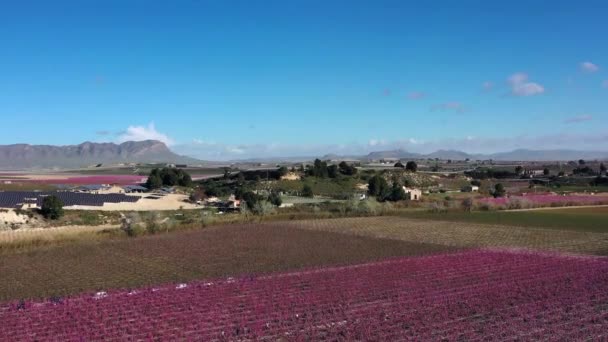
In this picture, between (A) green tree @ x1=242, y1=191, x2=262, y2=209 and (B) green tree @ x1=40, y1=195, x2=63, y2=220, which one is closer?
(B) green tree @ x1=40, y1=195, x2=63, y2=220

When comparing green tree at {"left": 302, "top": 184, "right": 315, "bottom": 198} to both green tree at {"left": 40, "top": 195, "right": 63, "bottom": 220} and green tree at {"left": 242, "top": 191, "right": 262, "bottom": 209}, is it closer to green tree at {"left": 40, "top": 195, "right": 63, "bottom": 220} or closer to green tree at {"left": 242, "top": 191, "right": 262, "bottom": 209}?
green tree at {"left": 242, "top": 191, "right": 262, "bottom": 209}

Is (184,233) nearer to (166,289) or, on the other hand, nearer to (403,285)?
(166,289)

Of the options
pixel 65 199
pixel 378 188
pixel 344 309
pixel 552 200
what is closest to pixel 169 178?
pixel 65 199

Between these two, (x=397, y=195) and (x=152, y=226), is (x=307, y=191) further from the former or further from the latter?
(x=152, y=226)

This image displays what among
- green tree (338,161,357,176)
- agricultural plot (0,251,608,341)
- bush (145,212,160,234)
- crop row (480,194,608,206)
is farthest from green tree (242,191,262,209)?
green tree (338,161,357,176)

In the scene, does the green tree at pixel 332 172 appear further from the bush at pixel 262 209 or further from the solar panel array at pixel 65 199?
the bush at pixel 262 209

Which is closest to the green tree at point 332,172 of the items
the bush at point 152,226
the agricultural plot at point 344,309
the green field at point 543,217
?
the green field at point 543,217
